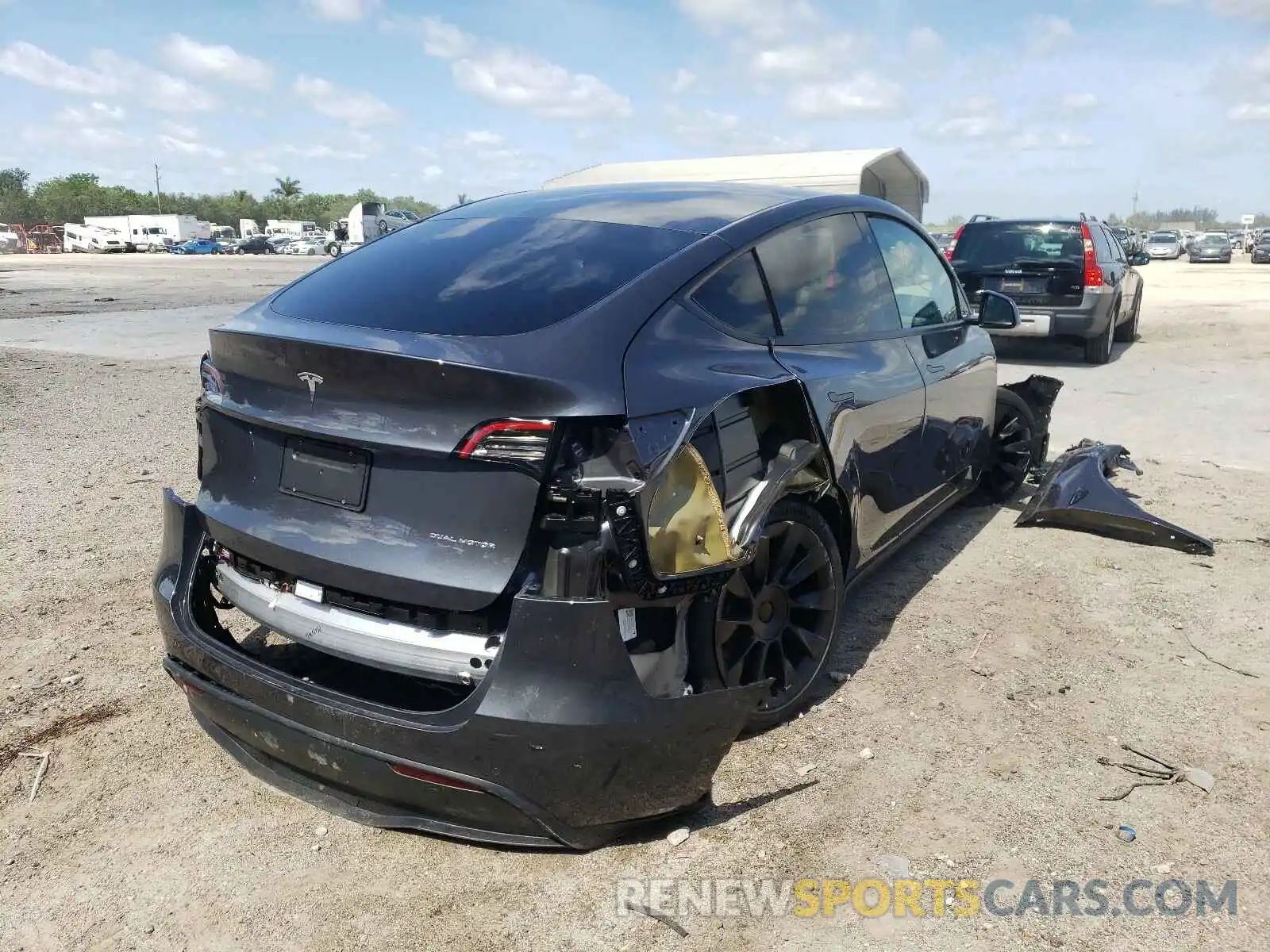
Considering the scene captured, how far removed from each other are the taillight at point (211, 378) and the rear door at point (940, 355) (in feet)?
8.71

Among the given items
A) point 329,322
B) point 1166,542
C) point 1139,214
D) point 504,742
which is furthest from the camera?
point 1139,214

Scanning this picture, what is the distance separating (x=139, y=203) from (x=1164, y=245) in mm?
95814

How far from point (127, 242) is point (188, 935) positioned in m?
75.5

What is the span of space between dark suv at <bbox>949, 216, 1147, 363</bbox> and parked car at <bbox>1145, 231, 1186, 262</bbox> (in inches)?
1747

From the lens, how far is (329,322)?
8.76 feet

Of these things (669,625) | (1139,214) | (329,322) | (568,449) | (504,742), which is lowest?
(504,742)

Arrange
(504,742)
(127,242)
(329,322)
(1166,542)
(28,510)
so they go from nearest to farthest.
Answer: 1. (504,742)
2. (329,322)
3. (1166,542)
4. (28,510)
5. (127,242)

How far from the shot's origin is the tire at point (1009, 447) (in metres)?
5.60

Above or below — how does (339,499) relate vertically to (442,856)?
above

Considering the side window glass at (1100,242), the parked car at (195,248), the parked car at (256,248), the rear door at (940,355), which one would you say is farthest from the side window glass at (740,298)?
the parked car at (195,248)

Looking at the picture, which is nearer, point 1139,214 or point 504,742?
point 504,742

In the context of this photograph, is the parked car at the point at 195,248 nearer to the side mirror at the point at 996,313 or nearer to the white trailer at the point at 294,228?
the white trailer at the point at 294,228

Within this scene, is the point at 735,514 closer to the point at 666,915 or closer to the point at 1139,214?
Answer: the point at 666,915

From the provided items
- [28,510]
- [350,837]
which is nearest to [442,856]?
[350,837]
